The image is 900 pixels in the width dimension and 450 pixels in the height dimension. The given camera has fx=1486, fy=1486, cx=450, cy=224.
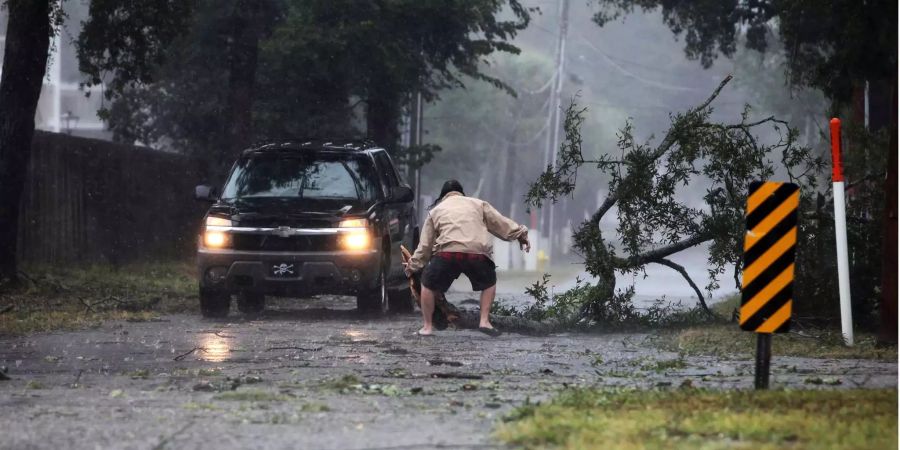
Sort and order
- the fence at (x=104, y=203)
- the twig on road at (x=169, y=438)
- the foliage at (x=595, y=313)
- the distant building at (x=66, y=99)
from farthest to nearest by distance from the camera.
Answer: the distant building at (x=66, y=99), the fence at (x=104, y=203), the foliage at (x=595, y=313), the twig on road at (x=169, y=438)

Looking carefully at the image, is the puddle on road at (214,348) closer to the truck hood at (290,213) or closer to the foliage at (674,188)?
the truck hood at (290,213)

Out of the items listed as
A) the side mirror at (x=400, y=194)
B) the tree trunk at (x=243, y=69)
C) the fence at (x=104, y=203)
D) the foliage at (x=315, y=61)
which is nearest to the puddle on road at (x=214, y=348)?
the side mirror at (x=400, y=194)

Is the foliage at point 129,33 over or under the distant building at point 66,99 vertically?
under

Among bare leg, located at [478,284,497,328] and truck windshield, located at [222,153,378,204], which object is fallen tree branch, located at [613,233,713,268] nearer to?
bare leg, located at [478,284,497,328]

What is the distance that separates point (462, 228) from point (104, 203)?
38.5 feet

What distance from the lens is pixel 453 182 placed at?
14.7 m

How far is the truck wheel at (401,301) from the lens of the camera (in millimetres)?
17875

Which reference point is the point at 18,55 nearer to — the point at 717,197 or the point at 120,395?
the point at 717,197

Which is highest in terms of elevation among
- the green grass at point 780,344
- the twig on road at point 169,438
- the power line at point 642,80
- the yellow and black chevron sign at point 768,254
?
the power line at point 642,80

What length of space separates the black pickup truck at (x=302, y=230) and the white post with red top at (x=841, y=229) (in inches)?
210

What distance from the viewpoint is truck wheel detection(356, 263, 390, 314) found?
16391 millimetres

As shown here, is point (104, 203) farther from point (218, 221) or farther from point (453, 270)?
point (453, 270)

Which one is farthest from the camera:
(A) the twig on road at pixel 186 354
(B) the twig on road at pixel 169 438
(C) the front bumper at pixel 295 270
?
(C) the front bumper at pixel 295 270

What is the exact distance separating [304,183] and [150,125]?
53.7 ft
